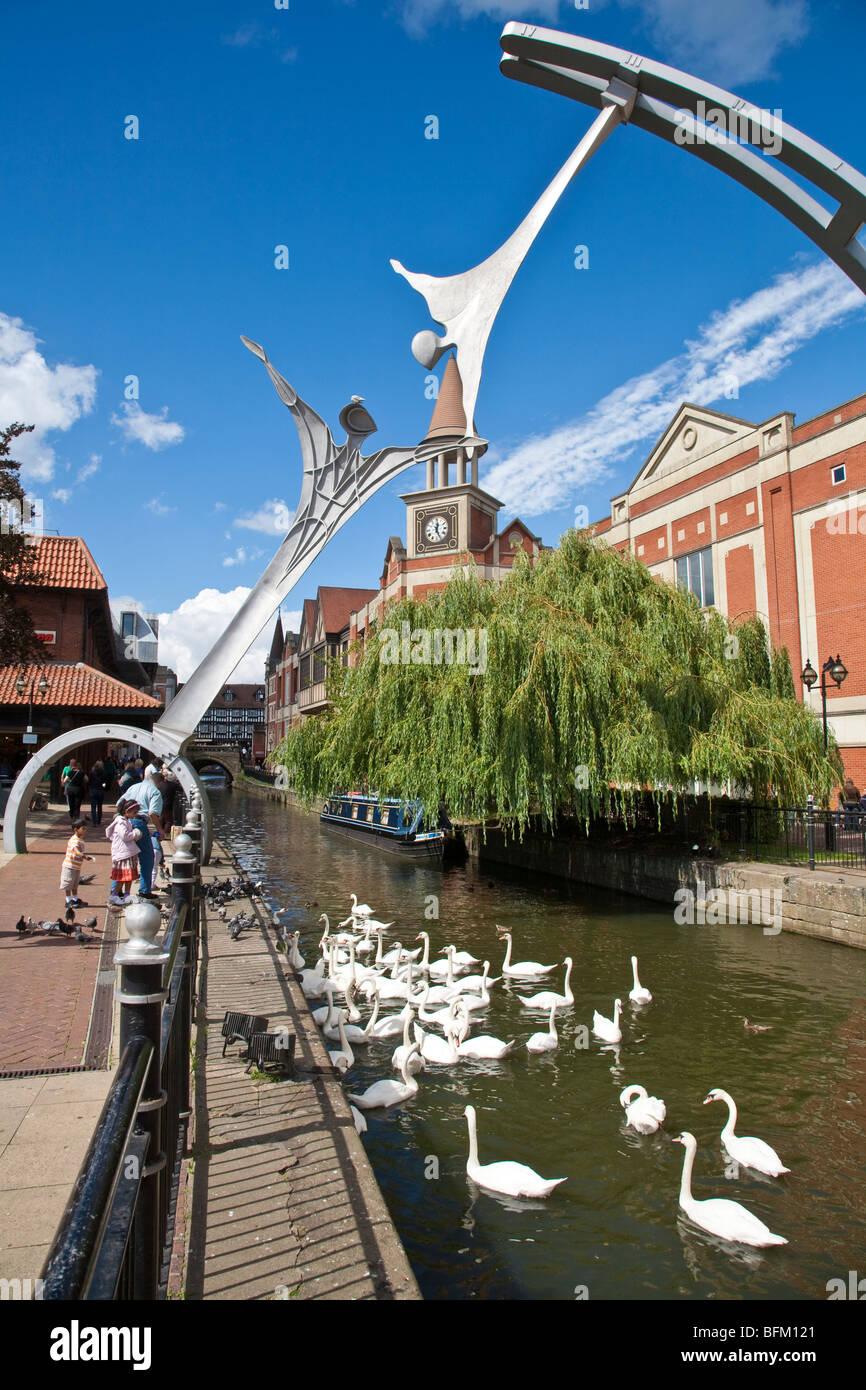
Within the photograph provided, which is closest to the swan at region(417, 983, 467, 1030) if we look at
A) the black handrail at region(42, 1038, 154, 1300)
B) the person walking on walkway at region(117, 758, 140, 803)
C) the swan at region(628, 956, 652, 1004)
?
the swan at region(628, 956, 652, 1004)

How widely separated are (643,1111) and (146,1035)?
5108mm

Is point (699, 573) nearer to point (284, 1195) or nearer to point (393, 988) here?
point (393, 988)

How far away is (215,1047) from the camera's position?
636cm

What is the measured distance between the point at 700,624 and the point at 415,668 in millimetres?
6410

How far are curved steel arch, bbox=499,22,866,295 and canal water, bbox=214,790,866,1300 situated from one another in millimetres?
7405

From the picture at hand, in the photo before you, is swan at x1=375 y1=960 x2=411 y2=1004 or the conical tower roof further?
the conical tower roof

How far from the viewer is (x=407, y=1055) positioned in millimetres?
7184

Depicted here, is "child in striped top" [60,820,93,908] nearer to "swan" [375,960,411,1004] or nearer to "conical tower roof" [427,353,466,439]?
"swan" [375,960,411,1004]

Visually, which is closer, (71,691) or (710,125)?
(710,125)

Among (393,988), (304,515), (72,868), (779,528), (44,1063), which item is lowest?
(393,988)

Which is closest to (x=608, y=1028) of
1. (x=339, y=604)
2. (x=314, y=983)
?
(x=314, y=983)

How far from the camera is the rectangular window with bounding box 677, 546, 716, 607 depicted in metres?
28.6

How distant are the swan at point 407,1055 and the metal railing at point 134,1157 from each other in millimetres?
2918

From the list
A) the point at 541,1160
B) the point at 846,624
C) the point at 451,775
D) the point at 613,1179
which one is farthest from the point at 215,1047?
the point at 846,624
